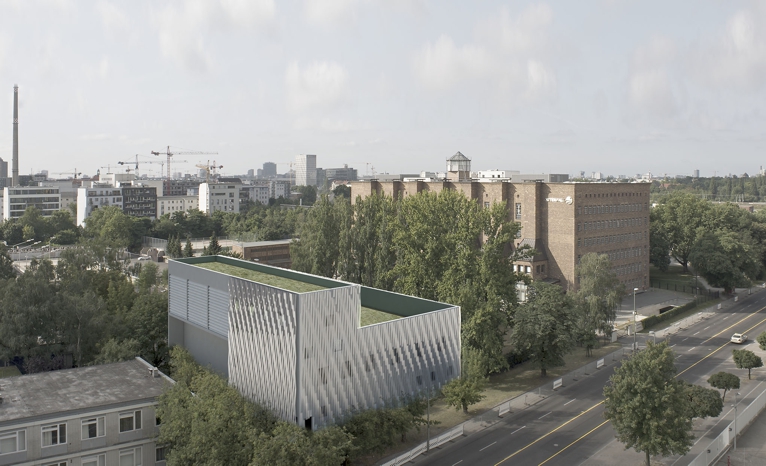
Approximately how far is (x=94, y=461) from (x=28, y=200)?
162 m

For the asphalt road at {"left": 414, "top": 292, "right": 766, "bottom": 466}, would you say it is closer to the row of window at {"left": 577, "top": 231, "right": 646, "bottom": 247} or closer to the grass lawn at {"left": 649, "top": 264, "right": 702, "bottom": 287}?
the row of window at {"left": 577, "top": 231, "right": 646, "bottom": 247}

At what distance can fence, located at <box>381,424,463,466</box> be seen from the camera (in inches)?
1409

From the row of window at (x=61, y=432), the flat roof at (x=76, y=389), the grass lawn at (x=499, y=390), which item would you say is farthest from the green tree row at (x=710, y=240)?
the row of window at (x=61, y=432)

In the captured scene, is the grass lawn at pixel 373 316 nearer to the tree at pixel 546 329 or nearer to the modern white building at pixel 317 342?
the modern white building at pixel 317 342

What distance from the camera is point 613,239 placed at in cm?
8256

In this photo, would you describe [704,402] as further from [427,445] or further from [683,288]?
[683,288]

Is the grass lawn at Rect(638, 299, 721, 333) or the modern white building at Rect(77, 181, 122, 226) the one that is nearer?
the grass lawn at Rect(638, 299, 721, 333)

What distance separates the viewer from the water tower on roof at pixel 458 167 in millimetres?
101125

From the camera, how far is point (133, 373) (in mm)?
39625

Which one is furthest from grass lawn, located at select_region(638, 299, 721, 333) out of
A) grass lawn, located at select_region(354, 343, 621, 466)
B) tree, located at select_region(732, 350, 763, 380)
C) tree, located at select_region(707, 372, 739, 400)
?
tree, located at select_region(707, 372, 739, 400)

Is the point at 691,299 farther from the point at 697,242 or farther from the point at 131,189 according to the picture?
the point at 131,189

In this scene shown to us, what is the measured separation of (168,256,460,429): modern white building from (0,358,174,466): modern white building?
520cm

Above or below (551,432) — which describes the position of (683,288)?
above

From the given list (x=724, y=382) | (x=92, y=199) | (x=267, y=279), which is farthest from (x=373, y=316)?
(x=92, y=199)
